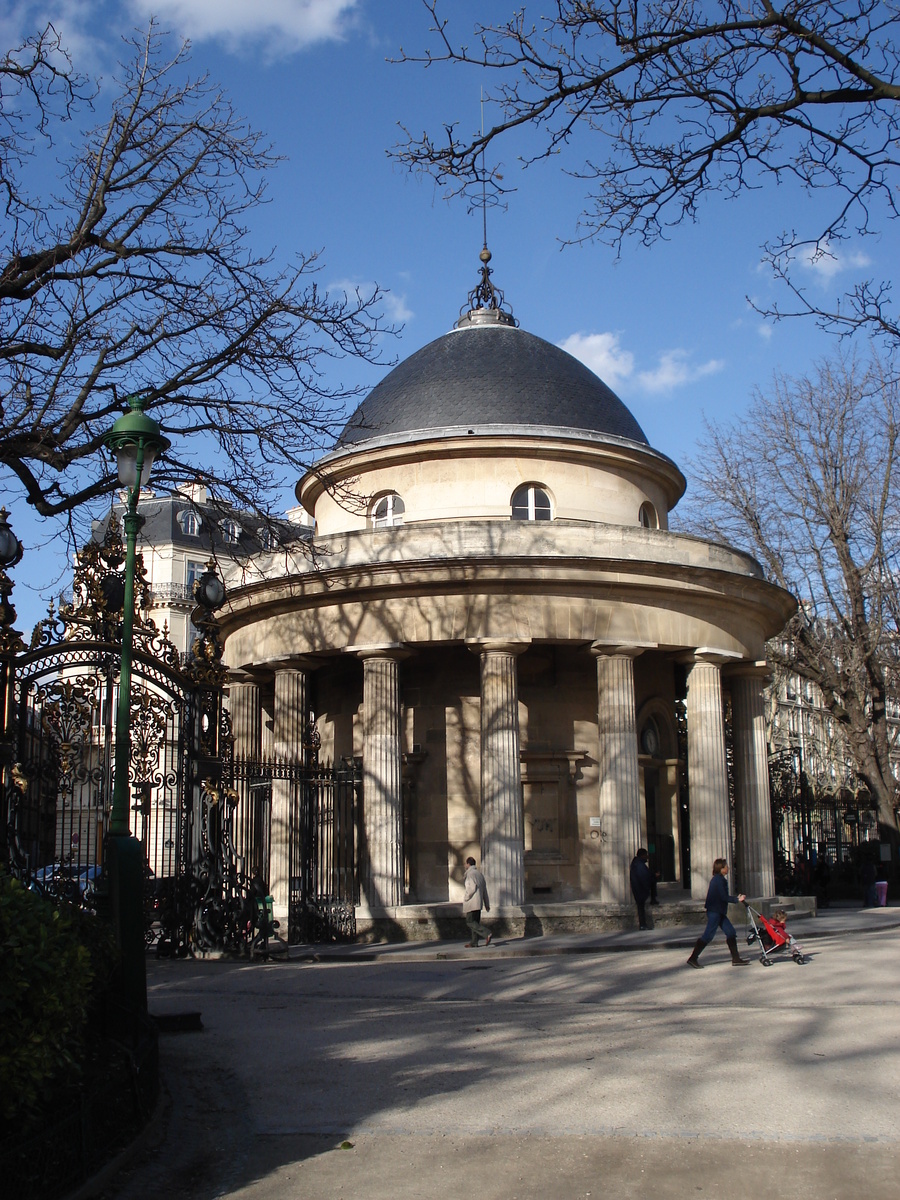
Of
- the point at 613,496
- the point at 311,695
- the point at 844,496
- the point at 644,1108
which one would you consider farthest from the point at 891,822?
Answer: the point at 644,1108

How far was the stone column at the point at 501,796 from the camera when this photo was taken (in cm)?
2153

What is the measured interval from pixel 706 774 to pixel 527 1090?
15673 mm

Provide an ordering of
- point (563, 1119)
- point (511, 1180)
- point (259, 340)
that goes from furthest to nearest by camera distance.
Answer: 1. point (259, 340)
2. point (563, 1119)
3. point (511, 1180)

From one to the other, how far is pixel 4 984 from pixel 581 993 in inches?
375

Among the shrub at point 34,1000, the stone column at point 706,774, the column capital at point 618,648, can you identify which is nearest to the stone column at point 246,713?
the column capital at point 618,648

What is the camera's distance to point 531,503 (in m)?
26.5

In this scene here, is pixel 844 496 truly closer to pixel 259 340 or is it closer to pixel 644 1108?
pixel 259 340

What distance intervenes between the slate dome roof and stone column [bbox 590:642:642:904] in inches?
246

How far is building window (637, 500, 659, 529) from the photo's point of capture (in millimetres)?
28219

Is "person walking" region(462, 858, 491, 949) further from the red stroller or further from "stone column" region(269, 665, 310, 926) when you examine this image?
the red stroller

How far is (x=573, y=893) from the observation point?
23.5 m

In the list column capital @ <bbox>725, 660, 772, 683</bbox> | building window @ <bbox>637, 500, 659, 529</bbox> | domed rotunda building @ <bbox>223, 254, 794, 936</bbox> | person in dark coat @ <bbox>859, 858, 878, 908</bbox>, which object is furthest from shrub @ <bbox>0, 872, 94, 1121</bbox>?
person in dark coat @ <bbox>859, 858, 878, 908</bbox>

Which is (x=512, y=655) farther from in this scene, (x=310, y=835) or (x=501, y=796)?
(x=310, y=835)

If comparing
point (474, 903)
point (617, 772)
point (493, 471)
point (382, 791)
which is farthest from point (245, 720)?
point (617, 772)
